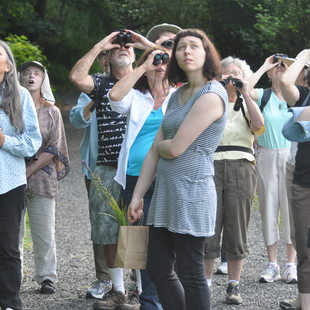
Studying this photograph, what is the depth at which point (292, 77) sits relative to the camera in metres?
5.41

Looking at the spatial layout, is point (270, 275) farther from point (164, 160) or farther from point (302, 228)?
point (164, 160)

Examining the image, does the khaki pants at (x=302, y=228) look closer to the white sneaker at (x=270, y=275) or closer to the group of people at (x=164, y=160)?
the group of people at (x=164, y=160)

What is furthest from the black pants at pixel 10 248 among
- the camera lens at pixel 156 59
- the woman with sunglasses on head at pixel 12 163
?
the camera lens at pixel 156 59

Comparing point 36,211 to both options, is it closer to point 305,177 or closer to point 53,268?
point 53,268

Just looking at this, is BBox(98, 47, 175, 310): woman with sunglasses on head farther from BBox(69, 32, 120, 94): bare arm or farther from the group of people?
BBox(69, 32, 120, 94): bare arm

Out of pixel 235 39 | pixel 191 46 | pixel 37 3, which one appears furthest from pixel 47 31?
pixel 191 46

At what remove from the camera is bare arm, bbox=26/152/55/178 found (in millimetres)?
6539

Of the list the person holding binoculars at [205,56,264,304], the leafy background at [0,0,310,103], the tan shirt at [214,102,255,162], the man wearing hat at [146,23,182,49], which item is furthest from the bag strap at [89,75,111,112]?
the leafy background at [0,0,310,103]

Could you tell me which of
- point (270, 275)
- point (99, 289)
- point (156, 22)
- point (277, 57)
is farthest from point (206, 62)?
point (156, 22)

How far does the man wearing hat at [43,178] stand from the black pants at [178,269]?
2082 mm

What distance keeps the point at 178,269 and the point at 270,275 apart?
107 inches

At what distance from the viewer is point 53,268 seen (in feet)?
21.8

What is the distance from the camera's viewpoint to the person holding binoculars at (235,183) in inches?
252

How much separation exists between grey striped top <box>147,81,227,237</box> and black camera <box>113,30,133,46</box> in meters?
1.28
